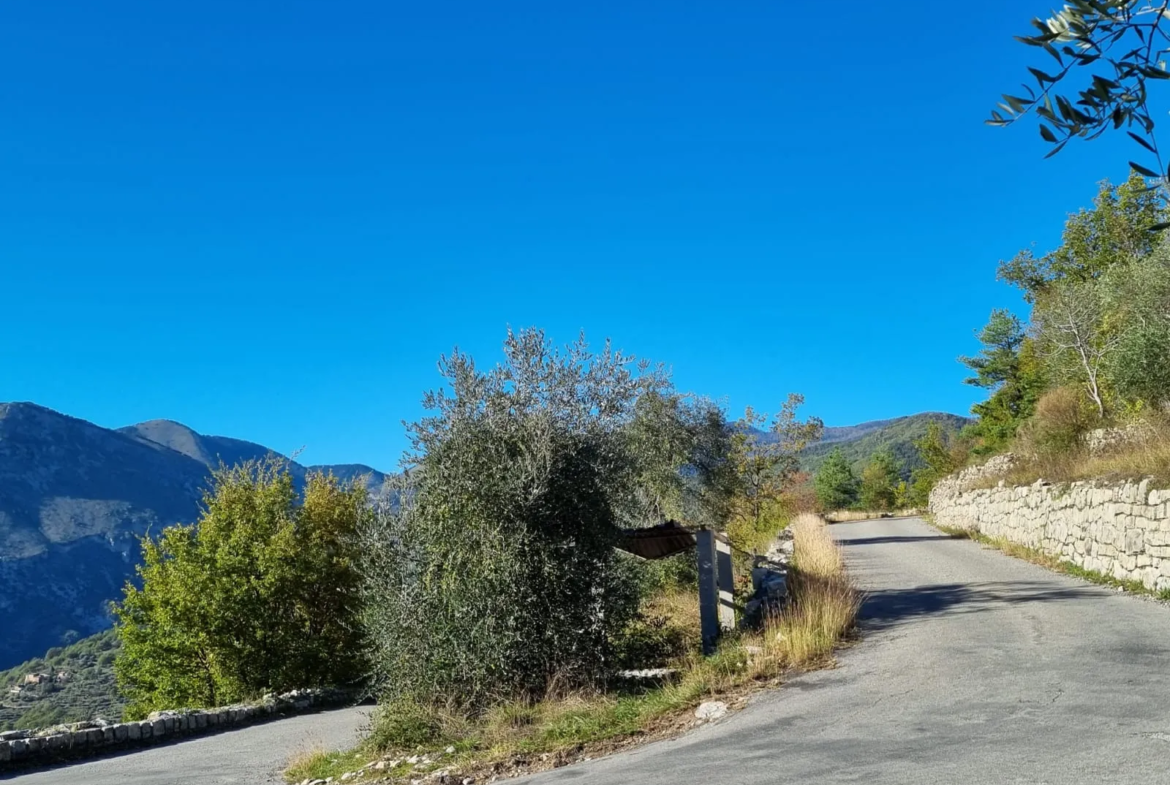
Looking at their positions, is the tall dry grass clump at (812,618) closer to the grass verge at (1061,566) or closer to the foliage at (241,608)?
the grass verge at (1061,566)

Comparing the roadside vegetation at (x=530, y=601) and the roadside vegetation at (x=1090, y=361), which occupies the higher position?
the roadside vegetation at (x=1090, y=361)

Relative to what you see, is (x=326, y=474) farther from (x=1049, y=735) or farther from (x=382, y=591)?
(x=1049, y=735)

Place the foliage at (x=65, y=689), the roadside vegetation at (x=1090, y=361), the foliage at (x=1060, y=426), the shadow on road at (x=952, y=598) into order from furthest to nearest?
the foliage at (x=65, y=689), the foliage at (x=1060, y=426), the roadside vegetation at (x=1090, y=361), the shadow on road at (x=952, y=598)

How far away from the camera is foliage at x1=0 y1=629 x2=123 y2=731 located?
49.2 metres

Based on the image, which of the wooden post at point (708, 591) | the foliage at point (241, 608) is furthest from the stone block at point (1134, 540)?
the foliage at point (241, 608)

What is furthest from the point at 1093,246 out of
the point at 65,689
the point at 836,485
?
the point at 65,689

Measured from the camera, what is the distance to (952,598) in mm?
14148

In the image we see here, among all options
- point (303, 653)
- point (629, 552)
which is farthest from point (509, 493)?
point (303, 653)

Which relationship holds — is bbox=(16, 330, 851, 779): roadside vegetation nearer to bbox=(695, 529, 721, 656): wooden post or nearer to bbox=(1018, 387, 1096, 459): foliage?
bbox=(695, 529, 721, 656): wooden post

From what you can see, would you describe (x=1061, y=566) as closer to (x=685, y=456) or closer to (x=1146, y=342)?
(x=1146, y=342)

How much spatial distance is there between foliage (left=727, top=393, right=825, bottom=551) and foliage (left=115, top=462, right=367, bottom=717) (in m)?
13.7

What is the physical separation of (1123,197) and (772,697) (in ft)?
134

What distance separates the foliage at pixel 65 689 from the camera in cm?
4922

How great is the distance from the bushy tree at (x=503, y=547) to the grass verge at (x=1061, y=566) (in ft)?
25.3
